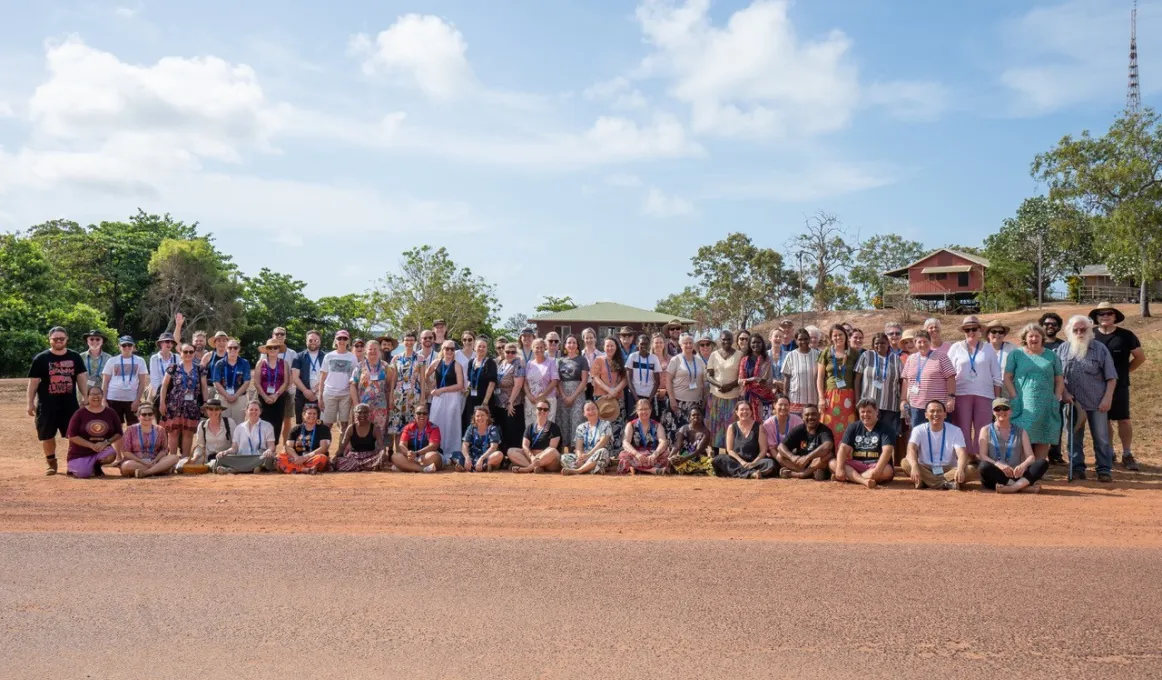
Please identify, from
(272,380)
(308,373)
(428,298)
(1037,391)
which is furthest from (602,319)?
(1037,391)

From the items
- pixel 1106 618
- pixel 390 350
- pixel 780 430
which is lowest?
pixel 1106 618

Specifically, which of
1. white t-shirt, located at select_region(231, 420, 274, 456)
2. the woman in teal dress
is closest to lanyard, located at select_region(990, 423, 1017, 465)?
the woman in teal dress

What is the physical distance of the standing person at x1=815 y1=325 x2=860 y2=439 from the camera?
9.91m

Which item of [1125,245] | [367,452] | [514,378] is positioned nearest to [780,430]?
[514,378]

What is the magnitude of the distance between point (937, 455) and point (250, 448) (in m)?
8.18

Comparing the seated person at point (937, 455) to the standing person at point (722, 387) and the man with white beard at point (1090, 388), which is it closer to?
the man with white beard at point (1090, 388)

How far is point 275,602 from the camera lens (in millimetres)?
5207

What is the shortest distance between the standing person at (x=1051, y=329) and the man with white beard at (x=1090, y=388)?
0.76 ft

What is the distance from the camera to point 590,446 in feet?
34.7

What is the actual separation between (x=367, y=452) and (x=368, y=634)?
612 cm

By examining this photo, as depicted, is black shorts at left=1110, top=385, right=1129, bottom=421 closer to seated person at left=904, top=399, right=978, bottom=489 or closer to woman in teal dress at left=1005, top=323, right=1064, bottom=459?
woman in teal dress at left=1005, top=323, right=1064, bottom=459

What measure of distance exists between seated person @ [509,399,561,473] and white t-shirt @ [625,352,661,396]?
1.20m

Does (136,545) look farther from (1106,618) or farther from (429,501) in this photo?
(1106,618)

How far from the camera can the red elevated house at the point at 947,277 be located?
52.3 meters
